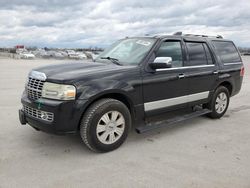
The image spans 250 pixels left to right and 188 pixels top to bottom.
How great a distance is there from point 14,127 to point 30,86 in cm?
143

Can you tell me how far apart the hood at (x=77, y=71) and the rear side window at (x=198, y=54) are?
1575 millimetres

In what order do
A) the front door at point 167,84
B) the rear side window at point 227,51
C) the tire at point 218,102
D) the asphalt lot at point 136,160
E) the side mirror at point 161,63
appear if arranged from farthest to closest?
1. the rear side window at point 227,51
2. the tire at point 218,102
3. the front door at point 167,84
4. the side mirror at point 161,63
5. the asphalt lot at point 136,160

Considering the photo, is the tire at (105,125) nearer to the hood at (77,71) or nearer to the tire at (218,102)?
the hood at (77,71)

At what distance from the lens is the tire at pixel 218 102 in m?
5.45

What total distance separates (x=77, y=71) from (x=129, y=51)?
4.16 ft

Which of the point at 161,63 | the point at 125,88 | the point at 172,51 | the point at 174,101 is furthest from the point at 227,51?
the point at 125,88

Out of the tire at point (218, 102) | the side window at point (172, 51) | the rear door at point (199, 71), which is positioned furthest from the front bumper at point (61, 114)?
the tire at point (218, 102)

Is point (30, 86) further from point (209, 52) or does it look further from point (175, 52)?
point (209, 52)

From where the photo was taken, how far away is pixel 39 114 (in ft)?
11.5

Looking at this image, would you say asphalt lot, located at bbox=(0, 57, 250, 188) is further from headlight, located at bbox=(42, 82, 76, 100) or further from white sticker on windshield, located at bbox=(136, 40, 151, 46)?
white sticker on windshield, located at bbox=(136, 40, 151, 46)

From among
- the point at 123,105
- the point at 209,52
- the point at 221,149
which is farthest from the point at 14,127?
the point at 209,52

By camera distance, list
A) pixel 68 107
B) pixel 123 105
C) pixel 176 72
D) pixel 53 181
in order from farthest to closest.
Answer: pixel 176 72 → pixel 123 105 → pixel 68 107 → pixel 53 181

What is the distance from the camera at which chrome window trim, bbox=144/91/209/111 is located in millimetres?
4226

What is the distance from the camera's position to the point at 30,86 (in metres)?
3.75
